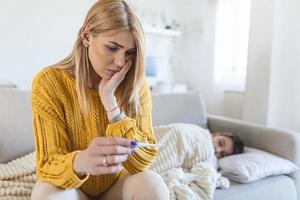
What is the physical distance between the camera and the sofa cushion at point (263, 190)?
52.5 inches

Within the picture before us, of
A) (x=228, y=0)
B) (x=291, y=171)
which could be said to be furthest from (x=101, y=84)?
(x=228, y=0)

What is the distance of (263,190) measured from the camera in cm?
144

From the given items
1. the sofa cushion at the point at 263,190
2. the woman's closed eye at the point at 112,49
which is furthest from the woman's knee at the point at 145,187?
the sofa cushion at the point at 263,190

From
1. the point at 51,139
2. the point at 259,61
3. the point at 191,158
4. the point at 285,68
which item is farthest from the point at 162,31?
the point at 51,139

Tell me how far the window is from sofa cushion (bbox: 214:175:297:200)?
46.6 inches

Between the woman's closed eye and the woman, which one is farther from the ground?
the woman's closed eye

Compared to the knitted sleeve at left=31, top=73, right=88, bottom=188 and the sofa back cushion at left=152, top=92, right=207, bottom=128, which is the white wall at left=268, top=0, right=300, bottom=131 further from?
the knitted sleeve at left=31, top=73, right=88, bottom=188

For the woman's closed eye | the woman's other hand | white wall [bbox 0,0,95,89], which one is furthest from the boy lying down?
white wall [bbox 0,0,95,89]

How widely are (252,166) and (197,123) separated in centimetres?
58

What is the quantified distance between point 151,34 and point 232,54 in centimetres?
85

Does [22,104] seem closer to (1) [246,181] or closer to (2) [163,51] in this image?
(1) [246,181]

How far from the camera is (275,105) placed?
2162mm

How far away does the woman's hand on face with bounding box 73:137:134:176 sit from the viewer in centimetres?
79

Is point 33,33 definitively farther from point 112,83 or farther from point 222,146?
point 112,83
